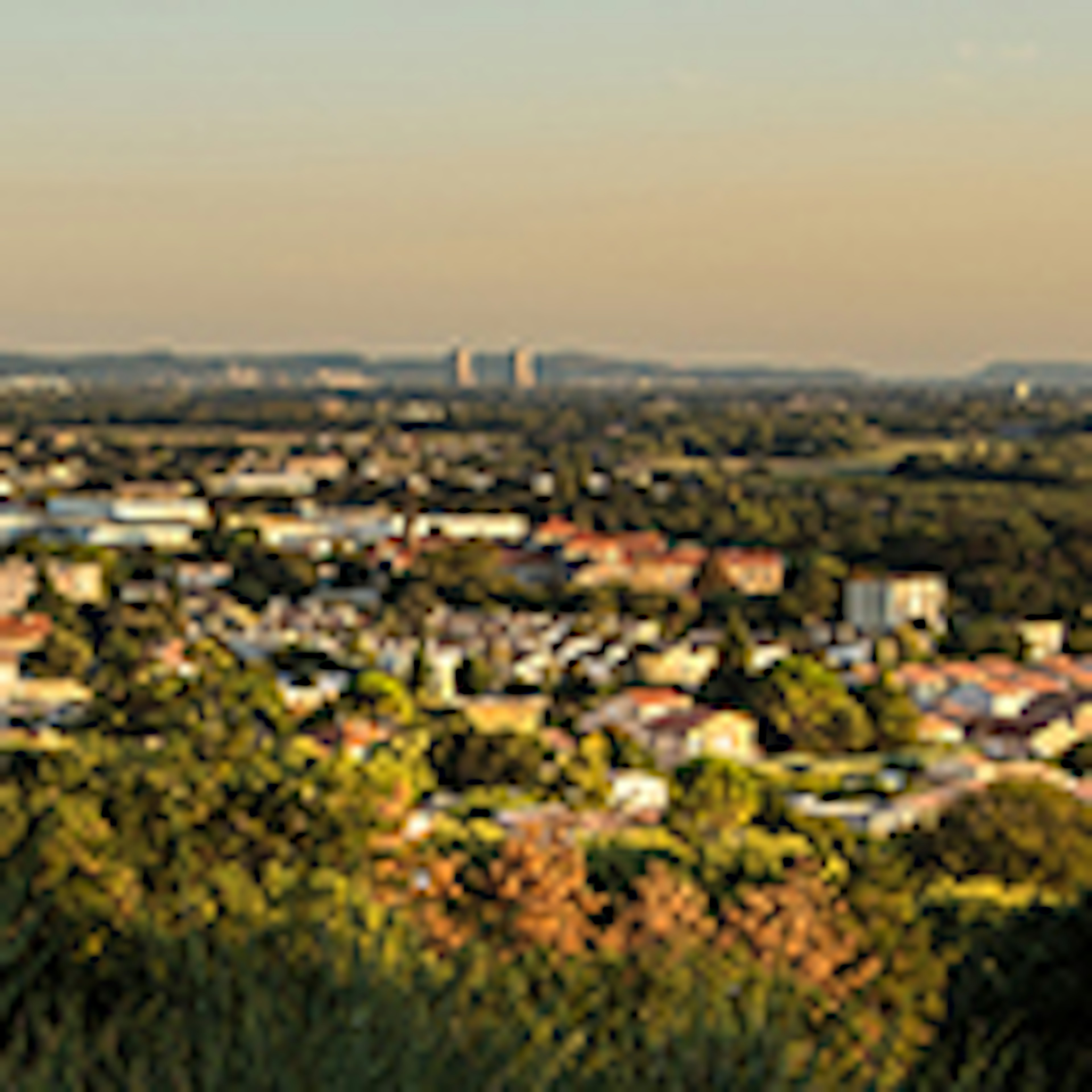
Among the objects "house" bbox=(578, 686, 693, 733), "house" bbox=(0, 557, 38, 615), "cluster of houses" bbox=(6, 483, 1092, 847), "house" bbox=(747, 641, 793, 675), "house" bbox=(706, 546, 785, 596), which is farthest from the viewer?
"house" bbox=(706, 546, 785, 596)

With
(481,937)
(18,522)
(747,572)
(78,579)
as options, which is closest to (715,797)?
(481,937)

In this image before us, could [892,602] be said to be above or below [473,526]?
above

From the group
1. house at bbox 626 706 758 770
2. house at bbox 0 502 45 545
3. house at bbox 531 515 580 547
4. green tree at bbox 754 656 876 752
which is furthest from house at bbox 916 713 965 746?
house at bbox 0 502 45 545

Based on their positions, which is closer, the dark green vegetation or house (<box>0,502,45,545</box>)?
the dark green vegetation

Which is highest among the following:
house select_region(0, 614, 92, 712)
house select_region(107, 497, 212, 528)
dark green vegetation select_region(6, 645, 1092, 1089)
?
dark green vegetation select_region(6, 645, 1092, 1089)

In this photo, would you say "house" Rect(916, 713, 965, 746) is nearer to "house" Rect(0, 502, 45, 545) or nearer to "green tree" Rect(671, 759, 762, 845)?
"green tree" Rect(671, 759, 762, 845)

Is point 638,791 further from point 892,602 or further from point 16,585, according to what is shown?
point 16,585
